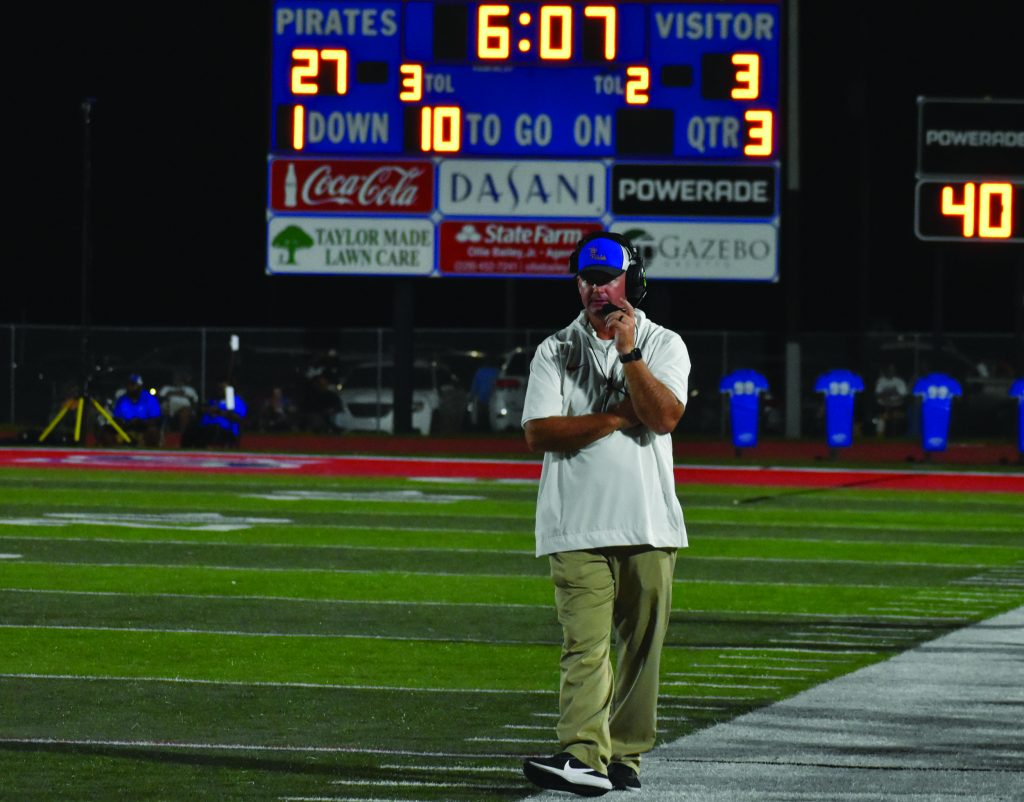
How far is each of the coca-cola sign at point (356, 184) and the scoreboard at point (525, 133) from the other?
0.06ft

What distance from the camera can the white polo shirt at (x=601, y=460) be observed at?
6441 millimetres

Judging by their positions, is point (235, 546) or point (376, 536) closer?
point (235, 546)

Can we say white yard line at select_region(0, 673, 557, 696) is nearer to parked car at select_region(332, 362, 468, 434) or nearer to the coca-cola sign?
the coca-cola sign

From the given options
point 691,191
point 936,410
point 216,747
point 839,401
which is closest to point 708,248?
point 691,191

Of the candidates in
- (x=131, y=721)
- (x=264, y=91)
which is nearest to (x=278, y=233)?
(x=131, y=721)

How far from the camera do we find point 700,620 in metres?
11.6

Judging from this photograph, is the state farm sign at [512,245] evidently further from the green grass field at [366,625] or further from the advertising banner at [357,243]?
the green grass field at [366,625]

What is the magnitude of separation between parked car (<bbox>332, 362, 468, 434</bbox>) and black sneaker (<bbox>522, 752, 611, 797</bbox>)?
26790 millimetres

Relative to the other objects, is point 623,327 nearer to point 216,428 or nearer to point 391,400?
point 216,428

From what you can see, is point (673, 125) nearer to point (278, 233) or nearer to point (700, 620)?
point (278, 233)

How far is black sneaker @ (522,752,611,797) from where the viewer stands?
641 centimetres

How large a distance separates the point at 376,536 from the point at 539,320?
59273 millimetres

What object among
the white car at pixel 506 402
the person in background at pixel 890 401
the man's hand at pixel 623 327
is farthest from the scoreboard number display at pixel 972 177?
the man's hand at pixel 623 327

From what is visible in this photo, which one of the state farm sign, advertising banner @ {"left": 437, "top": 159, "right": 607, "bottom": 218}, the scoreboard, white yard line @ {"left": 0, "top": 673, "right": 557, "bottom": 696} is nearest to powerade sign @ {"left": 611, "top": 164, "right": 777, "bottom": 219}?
the scoreboard
